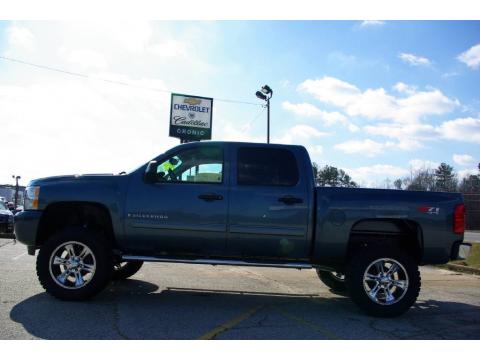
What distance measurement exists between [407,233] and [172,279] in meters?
3.90

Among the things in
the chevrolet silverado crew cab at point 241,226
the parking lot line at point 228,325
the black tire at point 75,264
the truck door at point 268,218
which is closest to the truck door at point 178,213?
the chevrolet silverado crew cab at point 241,226

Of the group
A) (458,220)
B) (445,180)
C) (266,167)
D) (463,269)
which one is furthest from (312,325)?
(445,180)

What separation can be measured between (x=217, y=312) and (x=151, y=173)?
1.90 m

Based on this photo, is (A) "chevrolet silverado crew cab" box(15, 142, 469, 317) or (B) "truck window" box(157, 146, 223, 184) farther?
(B) "truck window" box(157, 146, 223, 184)

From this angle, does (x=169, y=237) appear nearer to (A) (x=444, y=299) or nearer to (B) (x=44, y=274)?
(B) (x=44, y=274)

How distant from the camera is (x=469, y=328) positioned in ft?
16.4

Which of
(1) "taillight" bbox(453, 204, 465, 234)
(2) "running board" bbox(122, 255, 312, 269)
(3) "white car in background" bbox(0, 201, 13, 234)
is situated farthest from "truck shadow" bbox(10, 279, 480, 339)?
(3) "white car in background" bbox(0, 201, 13, 234)

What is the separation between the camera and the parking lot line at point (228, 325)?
4325 mm

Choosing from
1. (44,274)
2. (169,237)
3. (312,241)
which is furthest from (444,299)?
(44,274)

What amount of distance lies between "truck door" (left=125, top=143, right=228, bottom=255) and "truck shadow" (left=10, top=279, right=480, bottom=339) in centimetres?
77

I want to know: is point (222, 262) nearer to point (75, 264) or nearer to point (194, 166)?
point (194, 166)

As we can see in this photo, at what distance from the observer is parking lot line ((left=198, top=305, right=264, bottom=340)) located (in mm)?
4325

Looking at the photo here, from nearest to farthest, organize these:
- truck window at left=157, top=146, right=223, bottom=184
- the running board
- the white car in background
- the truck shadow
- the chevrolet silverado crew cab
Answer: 1. the truck shadow
2. the running board
3. the chevrolet silverado crew cab
4. truck window at left=157, top=146, right=223, bottom=184
5. the white car in background

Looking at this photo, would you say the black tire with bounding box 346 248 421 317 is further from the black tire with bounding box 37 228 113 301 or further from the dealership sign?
the dealership sign
